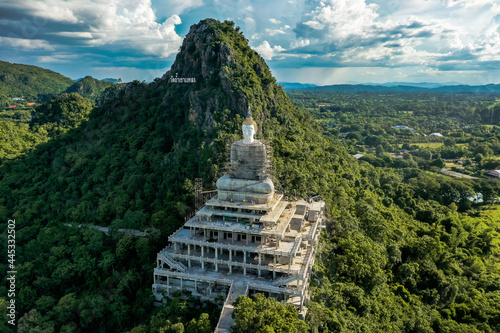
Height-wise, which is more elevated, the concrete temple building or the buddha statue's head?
the buddha statue's head

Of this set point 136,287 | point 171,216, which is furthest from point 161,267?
point 171,216

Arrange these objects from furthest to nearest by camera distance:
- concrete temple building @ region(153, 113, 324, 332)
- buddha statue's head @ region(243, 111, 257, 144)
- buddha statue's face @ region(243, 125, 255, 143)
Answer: buddha statue's face @ region(243, 125, 255, 143)
buddha statue's head @ region(243, 111, 257, 144)
concrete temple building @ region(153, 113, 324, 332)

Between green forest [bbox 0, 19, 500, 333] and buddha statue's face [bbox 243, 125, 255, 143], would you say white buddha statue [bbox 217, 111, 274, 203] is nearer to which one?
buddha statue's face [bbox 243, 125, 255, 143]

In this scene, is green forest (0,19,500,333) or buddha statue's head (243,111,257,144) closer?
green forest (0,19,500,333)

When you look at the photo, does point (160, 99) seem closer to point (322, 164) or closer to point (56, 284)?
point (322, 164)

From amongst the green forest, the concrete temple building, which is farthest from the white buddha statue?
the green forest

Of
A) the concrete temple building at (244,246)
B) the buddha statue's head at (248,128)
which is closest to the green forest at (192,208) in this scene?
the concrete temple building at (244,246)

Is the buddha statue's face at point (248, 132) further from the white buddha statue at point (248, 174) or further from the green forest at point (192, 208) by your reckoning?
the green forest at point (192, 208)
